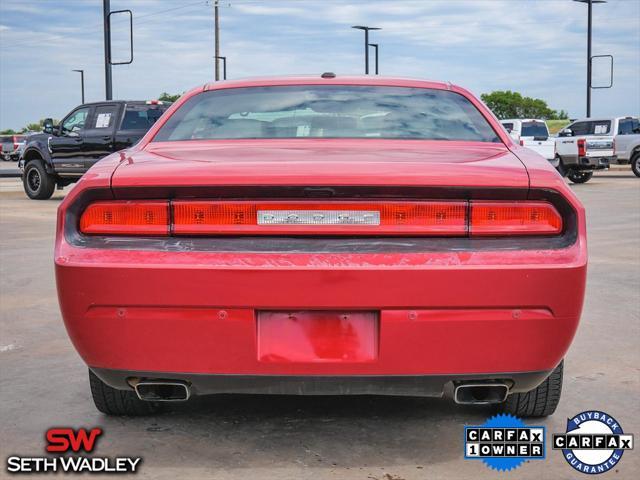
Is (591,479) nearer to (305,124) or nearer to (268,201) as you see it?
(268,201)

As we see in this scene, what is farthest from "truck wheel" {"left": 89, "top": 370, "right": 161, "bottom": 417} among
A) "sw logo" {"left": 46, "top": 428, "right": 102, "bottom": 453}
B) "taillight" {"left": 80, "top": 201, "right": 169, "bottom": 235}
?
"taillight" {"left": 80, "top": 201, "right": 169, "bottom": 235}

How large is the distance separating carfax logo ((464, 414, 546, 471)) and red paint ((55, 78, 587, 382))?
47cm

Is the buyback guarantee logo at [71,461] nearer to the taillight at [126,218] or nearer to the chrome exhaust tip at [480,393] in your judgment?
the taillight at [126,218]

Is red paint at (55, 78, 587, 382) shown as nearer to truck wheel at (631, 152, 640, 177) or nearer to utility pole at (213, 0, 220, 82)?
truck wheel at (631, 152, 640, 177)

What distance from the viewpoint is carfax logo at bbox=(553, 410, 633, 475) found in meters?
3.53

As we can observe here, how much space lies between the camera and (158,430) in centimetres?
392

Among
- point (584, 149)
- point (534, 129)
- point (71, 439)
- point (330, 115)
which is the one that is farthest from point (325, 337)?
point (534, 129)

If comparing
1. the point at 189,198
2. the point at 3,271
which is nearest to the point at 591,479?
the point at 189,198

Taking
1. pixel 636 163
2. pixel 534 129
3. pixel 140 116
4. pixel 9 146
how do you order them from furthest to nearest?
pixel 9 146, pixel 534 129, pixel 636 163, pixel 140 116

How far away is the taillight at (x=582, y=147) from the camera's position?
79.6ft

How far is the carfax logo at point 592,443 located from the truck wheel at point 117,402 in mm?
1745

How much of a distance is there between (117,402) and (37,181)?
55.0 feet

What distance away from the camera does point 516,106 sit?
343 ft

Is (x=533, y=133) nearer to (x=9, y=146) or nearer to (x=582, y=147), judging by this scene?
(x=582, y=147)
